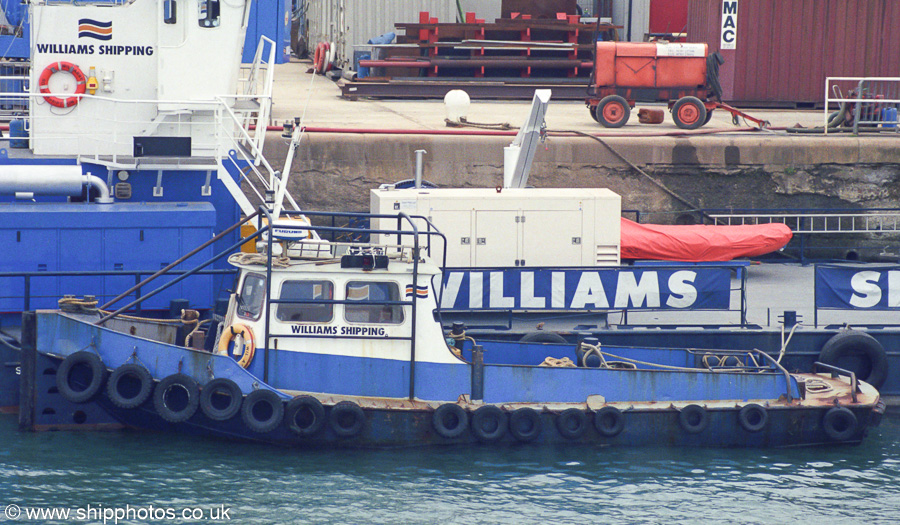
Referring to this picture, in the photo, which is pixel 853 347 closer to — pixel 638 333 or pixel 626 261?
pixel 638 333

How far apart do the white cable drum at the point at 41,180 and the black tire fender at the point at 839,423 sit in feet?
31.7

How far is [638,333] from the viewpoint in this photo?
1330 centimetres

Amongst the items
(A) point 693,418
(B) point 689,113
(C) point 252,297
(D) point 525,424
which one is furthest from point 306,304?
(B) point 689,113

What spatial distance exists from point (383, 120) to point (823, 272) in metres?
10.7

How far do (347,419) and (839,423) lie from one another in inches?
220

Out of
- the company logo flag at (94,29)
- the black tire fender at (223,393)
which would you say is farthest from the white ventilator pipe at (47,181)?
the black tire fender at (223,393)

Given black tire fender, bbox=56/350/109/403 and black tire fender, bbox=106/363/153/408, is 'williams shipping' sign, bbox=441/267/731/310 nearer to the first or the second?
black tire fender, bbox=106/363/153/408

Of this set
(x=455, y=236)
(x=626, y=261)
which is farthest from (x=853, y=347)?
(x=455, y=236)

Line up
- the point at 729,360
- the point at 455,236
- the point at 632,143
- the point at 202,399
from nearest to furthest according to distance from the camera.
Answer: the point at 202,399, the point at 729,360, the point at 455,236, the point at 632,143

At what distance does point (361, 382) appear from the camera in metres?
11.4

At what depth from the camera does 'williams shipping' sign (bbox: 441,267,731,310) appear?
1348 cm

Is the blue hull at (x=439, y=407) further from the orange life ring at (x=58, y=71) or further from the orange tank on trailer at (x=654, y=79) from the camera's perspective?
the orange tank on trailer at (x=654, y=79)

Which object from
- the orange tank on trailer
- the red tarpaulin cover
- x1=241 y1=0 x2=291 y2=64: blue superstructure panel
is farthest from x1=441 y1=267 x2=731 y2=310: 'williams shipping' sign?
x1=241 y1=0 x2=291 y2=64: blue superstructure panel

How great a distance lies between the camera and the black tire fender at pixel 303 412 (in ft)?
36.6
